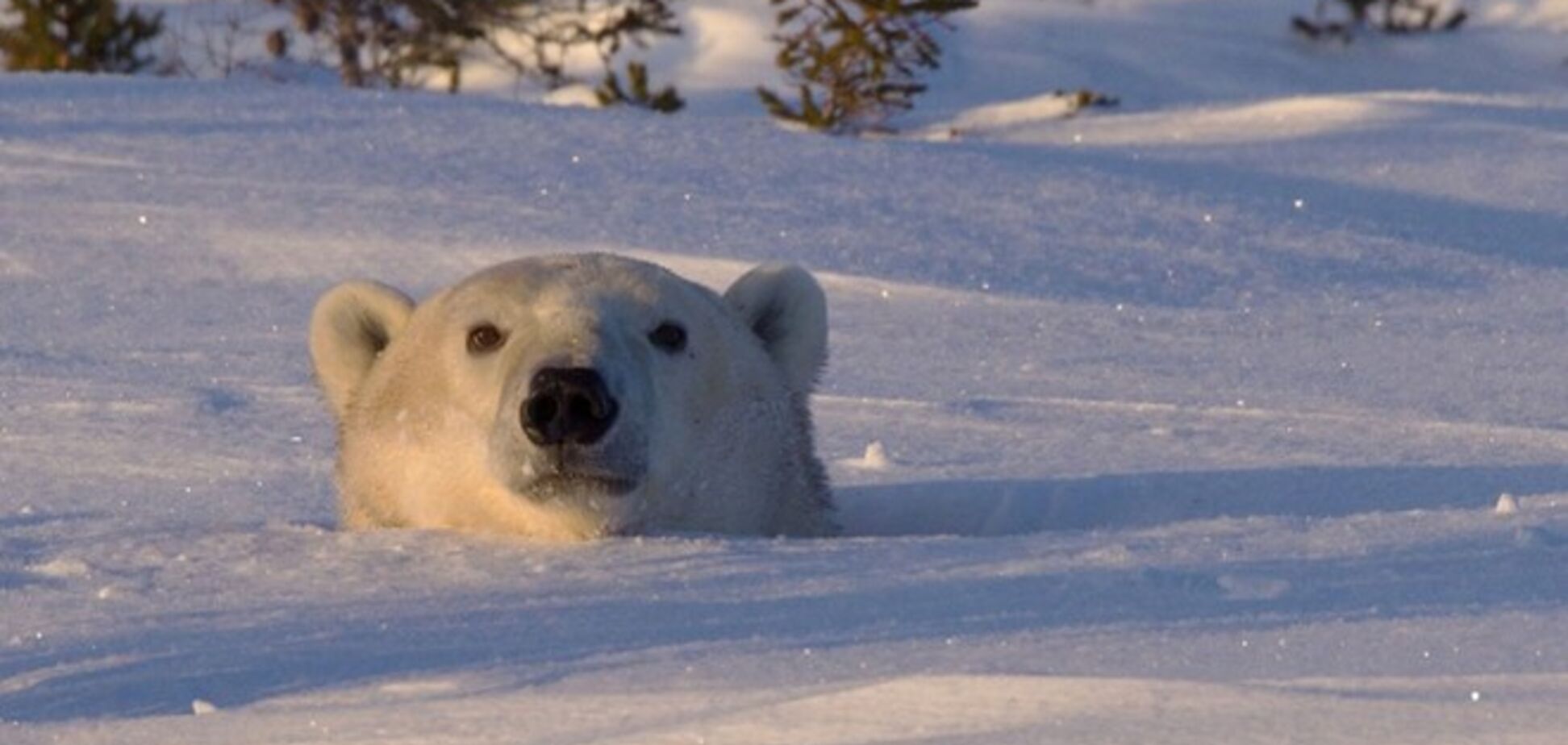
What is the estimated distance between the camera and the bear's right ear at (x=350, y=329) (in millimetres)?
4633

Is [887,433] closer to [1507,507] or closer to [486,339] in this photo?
[486,339]

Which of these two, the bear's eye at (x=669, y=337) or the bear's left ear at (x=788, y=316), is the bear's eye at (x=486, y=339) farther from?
the bear's left ear at (x=788, y=316)

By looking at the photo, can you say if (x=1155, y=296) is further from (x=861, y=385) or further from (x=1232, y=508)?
(x=1232, y=508)

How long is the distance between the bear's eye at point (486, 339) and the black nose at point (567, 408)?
1.17 feet

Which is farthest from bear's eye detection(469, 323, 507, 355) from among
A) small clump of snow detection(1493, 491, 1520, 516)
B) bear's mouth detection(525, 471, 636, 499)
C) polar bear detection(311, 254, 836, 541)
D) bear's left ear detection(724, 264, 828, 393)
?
small clump of snow detection(1493, 491, 1520, 516)

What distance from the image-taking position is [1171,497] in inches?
185

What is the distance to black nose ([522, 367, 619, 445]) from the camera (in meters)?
3.88

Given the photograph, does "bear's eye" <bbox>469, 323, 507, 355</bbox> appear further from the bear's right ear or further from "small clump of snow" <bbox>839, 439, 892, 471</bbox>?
"small clump of snow" <bbox>839, 439, 892, 471</bbox>

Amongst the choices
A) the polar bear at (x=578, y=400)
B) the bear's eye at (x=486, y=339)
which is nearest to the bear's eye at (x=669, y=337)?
the polar bear at (x=578, y=400)

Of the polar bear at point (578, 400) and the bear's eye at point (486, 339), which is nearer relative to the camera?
the polar bear at point (578, 400)

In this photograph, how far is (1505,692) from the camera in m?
2.59

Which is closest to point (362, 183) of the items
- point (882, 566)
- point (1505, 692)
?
point (882, 566)

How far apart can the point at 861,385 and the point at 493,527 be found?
1.73 m

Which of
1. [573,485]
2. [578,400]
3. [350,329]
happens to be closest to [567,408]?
[578,400]
